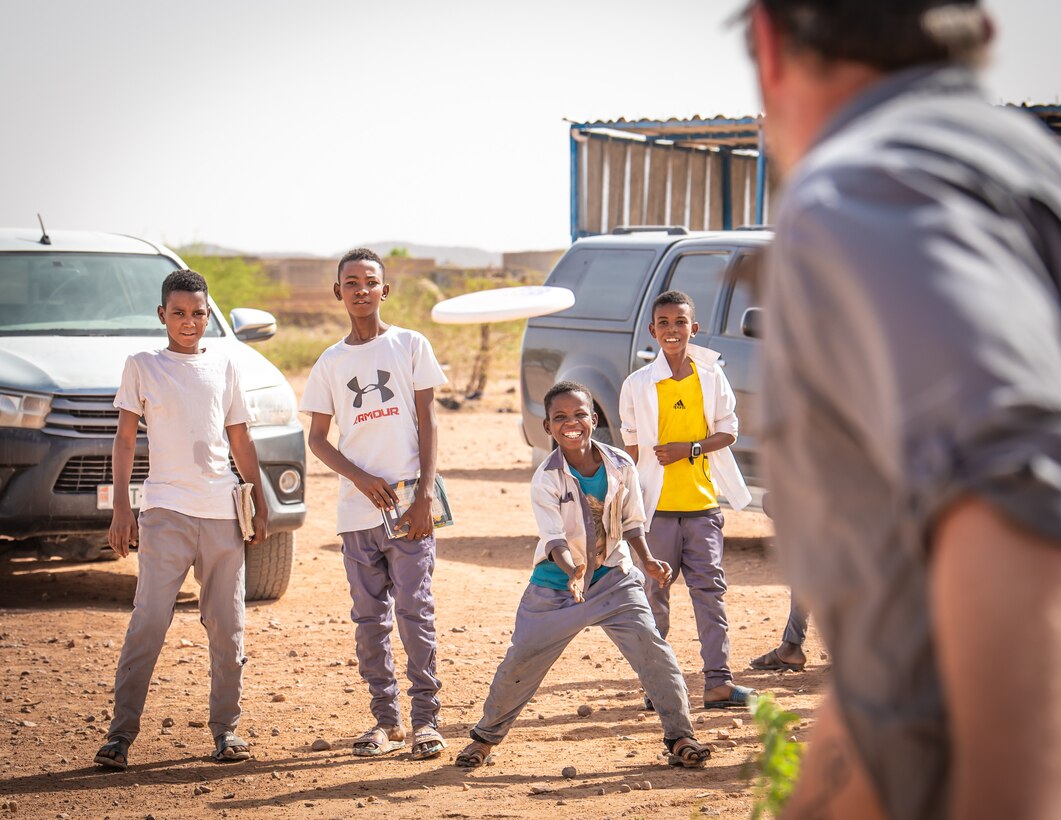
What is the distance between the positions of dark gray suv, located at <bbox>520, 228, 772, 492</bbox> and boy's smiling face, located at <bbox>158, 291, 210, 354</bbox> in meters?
3.87

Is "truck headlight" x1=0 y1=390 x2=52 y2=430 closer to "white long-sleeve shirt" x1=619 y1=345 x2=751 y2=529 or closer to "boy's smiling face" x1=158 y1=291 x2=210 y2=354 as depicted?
"boy's smiling face" x1=158 y1=291 x2=210 y2=354

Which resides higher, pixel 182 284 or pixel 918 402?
pixel 182 284

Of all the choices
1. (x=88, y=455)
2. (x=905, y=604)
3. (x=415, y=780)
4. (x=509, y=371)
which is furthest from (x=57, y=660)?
(x=509, y=371)

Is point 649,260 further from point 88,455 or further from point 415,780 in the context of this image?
point 415,780

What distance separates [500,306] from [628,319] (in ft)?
9.74

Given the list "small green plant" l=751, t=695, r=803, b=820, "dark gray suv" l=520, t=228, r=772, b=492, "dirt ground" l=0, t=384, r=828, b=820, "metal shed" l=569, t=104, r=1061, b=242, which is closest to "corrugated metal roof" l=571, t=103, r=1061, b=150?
"metal shed" l=569, t=104, r=1061, b=242

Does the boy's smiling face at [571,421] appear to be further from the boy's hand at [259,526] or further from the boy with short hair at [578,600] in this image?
the boy's hand at [259,526]

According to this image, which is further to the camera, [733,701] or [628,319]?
[628,319]

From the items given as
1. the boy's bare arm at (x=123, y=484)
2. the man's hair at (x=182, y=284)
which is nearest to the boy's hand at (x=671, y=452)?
the man's hair at (x=182, y=284)

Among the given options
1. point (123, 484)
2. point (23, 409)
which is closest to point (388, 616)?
point (123, 484)

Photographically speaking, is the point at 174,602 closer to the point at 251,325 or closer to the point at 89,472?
the point at 89,472

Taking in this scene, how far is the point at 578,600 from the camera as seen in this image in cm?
486

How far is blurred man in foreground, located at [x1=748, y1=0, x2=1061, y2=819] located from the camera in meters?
0.92

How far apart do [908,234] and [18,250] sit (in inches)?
325
